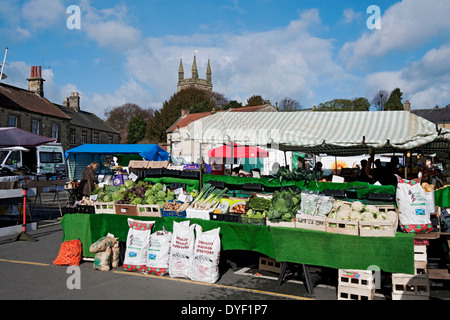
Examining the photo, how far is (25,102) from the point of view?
31.5 metres

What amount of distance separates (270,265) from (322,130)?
8.98 ft

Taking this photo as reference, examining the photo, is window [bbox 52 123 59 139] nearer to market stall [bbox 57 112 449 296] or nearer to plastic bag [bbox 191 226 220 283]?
market stall [bbox 57 112 449 296]

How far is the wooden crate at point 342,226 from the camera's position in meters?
5.13

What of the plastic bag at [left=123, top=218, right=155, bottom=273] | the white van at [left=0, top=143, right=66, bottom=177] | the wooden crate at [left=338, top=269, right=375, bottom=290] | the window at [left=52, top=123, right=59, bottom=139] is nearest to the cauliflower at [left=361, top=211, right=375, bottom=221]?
the wooden crate at [left=338, top=269, right=375, bottom=290]

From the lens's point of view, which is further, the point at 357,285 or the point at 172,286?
the point at 172,286

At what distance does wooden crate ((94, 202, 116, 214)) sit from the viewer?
7008 mm

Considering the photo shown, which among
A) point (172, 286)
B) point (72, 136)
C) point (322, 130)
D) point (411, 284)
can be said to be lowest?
point (172, 286)

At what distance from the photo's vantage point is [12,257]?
24.1 feet

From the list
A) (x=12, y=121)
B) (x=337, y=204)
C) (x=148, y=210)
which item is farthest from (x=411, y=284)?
(x=12, y=121)

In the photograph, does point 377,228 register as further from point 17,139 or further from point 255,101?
point 255,101

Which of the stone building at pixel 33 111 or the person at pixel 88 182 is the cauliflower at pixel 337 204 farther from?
the stone building at pixel 33 111
